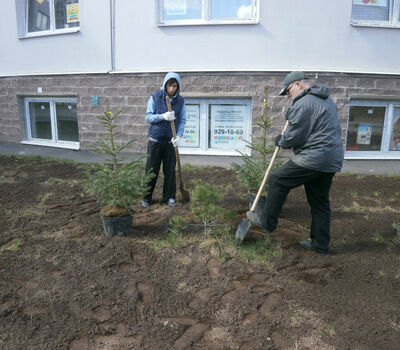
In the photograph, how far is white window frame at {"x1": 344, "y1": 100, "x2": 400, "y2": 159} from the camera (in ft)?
29.6

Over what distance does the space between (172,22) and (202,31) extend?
85 centimetres

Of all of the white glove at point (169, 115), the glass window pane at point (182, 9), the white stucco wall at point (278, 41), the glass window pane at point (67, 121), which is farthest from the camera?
the glass window pane at point (67, 121)

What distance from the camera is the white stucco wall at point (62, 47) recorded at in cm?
934

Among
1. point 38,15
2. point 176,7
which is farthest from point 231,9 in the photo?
point 38,15

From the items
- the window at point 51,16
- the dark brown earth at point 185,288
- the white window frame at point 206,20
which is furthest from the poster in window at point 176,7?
the dark brown earth at point 185,288

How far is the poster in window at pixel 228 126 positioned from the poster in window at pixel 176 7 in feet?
8.16

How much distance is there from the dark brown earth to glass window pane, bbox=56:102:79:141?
564cm

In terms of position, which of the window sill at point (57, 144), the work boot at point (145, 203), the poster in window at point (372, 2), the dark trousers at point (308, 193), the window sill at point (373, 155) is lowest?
the work boot at point (145, 203)

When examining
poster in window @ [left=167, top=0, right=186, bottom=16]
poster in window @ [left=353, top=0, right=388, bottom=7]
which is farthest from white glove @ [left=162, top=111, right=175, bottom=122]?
poster in window @ [left=353, top=0, right=388, bottom=7]

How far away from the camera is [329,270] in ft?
12.2

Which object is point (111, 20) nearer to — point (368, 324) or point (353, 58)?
point (353, 58)

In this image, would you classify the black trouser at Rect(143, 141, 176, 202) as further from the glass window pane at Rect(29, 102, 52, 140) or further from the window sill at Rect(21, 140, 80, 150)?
the glass window pane at Rect(29, 102, 52, 140)

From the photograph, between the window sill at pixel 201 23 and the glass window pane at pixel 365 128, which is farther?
the glass window pane at pixel 365 128

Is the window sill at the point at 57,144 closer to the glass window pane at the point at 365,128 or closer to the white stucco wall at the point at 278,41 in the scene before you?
the white stucco wall at the point at 278,41
